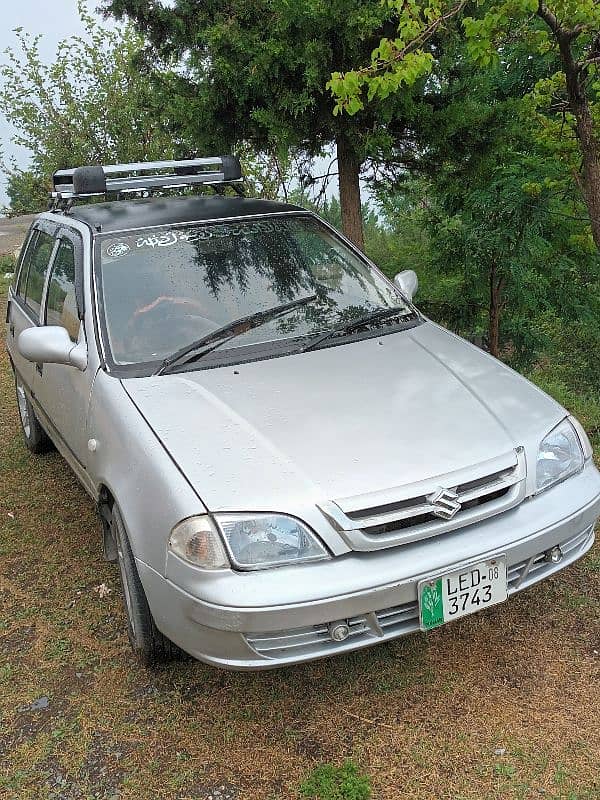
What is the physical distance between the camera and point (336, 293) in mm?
3787

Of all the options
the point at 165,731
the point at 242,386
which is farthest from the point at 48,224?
the point at 165,731

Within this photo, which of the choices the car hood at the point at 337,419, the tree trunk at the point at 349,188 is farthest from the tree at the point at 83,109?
the car hood at the point at 337,419

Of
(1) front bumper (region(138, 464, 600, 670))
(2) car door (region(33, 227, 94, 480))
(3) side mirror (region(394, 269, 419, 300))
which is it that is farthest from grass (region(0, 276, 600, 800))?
(3) side mirror (region(394, 269, 419, 300))

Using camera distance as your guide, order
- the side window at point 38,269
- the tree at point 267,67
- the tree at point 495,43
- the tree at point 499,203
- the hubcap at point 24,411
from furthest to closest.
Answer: the tree at point 499,203
the hubcap at point 24,411
the tree at point 267,67
the side window at point 38,269
the tree at point 495,43

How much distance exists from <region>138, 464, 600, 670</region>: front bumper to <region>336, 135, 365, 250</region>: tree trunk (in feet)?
13.7

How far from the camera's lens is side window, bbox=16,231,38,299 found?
16.0 ft

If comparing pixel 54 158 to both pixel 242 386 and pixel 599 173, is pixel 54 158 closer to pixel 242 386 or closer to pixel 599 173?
pixel 599 173

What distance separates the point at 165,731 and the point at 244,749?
31 cm

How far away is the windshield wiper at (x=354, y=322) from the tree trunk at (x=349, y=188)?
8.94 feet

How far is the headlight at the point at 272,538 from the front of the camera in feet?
8.06

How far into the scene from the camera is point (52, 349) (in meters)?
3.38

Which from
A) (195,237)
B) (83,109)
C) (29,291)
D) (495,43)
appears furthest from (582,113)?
(83,109)

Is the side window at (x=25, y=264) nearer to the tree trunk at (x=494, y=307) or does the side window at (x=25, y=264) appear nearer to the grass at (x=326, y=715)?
the grass at (x=326, y=715)

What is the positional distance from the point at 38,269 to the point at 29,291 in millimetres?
254
